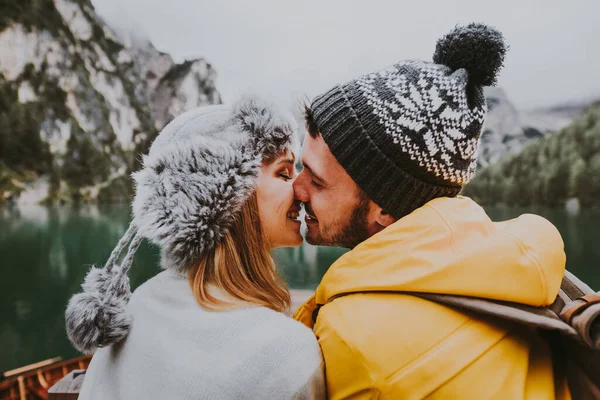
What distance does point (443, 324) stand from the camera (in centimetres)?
79

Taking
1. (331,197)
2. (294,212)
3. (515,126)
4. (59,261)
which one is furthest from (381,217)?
(515,126)

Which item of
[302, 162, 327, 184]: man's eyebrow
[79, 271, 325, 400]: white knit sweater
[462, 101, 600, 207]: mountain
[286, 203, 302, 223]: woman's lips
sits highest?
[302, 162, 327, 184]: man's eyebrow

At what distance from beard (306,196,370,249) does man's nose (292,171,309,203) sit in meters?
0.12

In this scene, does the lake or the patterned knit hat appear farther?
the lake

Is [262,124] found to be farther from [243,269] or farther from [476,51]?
[476,51]

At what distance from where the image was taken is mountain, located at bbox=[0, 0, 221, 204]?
135 ft

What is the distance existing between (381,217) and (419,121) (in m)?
0.31

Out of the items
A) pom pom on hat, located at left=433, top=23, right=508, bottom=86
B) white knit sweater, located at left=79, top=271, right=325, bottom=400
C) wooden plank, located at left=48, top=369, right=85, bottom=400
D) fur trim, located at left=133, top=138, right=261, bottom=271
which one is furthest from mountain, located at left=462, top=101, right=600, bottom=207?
white knit sweater, located at left=79, top=271, right=325, bottom=400

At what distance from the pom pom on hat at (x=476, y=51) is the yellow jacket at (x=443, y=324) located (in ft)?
1.53

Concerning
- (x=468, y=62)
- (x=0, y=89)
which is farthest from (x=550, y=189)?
(x=0, y=89)

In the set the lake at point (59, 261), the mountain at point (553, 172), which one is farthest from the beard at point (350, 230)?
the mountain at point (553, 172)

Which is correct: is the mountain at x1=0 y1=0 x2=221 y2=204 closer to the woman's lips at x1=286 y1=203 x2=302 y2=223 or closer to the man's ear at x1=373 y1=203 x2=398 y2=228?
the woman's lips at x1=286 y1=203 x2=302 y2=223

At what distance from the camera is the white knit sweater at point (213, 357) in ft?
2.61

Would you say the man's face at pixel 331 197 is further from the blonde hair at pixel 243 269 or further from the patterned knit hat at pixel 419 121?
the blonde hair at pixel 243 269
